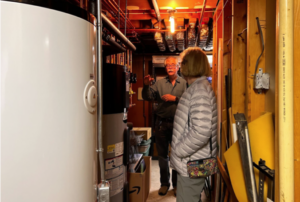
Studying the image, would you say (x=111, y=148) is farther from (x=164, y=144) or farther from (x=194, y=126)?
(x=164, y=144)

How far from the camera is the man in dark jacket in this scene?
3.06 meters

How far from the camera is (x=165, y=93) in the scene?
3.26m

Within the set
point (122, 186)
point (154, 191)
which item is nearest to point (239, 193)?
point (122, 186)

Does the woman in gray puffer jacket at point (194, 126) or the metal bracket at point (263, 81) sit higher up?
the metal bracket at point (263, 81)

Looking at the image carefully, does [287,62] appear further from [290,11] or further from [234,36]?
[234,36]

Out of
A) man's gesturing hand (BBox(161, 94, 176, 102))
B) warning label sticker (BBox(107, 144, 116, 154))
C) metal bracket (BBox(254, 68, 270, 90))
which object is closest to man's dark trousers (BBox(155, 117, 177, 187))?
man's gesturing hand (BBox(161, 94, 176, 102))

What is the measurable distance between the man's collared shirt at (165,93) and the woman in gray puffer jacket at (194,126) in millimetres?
1317

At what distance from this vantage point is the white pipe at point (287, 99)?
87cm

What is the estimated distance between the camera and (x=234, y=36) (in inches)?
74.8

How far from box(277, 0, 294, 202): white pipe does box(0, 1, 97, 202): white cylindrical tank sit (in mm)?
728

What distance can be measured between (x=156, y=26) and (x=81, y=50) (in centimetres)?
332

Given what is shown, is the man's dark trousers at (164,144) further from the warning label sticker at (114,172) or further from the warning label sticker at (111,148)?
the warning label sticker at (111,148)

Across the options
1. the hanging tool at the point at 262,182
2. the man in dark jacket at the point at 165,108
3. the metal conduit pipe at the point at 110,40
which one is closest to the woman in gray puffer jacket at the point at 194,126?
the hanging tool at the point at 262,182

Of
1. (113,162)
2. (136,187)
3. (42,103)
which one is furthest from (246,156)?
(136,187)
